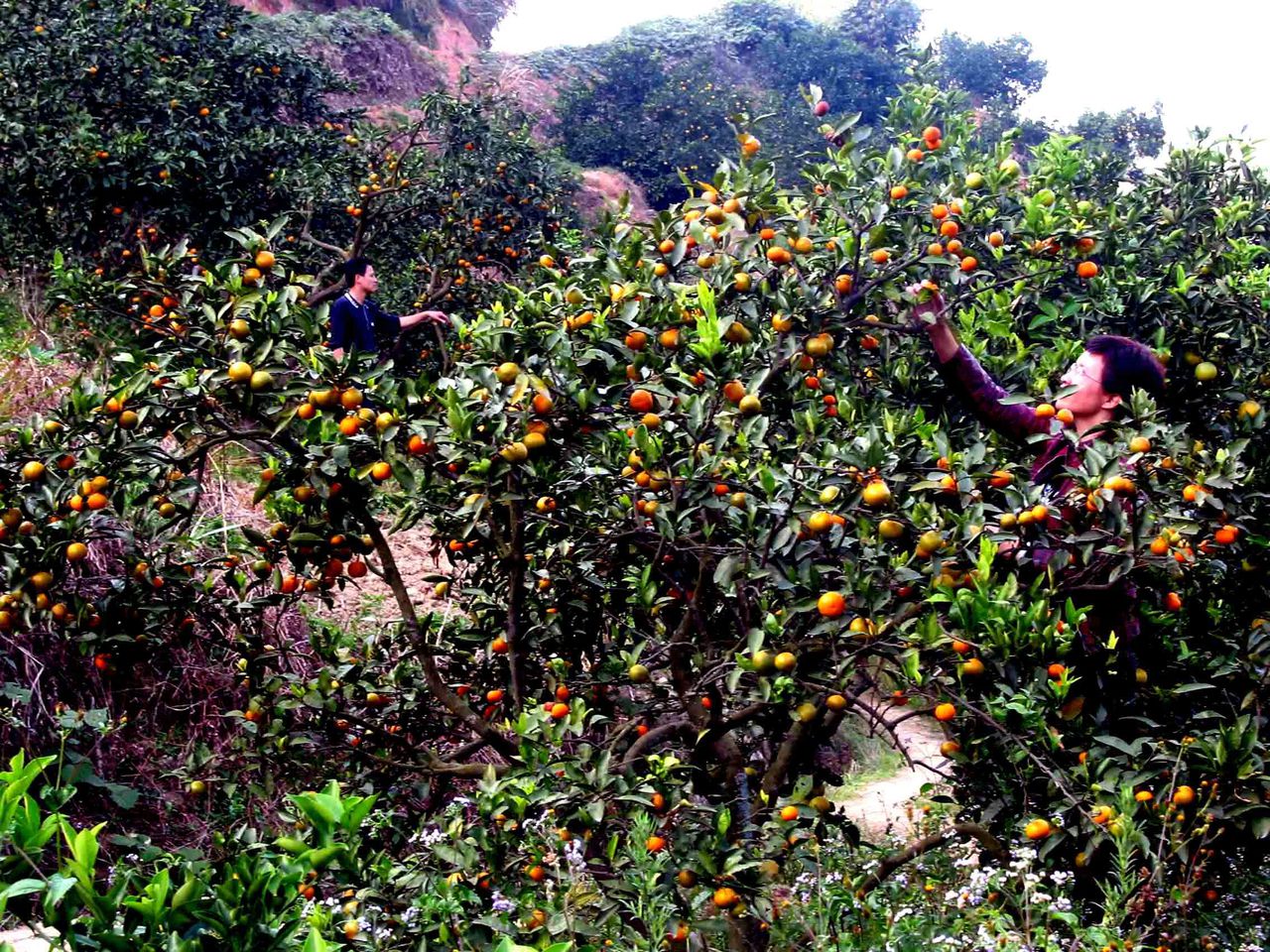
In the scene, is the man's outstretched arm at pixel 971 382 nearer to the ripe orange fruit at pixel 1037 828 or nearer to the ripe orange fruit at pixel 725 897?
the ripe orange fruit at pixel 1037 828

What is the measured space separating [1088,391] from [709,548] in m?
1.10

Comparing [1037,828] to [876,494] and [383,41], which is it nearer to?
[876,494]

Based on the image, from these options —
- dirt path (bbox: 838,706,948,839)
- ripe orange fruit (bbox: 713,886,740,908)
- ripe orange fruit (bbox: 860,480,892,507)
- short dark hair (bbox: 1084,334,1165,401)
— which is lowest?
dirt path (bbox: 838,706,948,839)

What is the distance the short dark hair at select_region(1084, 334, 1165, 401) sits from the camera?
8.85ft

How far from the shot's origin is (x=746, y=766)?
2875 millimetres

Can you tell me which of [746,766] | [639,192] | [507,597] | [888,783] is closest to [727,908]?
[746,766]

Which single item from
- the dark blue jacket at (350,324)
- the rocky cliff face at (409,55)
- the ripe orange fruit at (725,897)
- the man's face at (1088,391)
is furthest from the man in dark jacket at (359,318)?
the rocky cliff face at (409,55)

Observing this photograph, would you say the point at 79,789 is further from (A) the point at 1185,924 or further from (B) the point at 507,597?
(A) the point at 1185,924

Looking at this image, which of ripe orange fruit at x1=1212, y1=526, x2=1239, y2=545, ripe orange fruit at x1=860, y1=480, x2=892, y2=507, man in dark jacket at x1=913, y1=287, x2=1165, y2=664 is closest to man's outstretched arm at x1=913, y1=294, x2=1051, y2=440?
man in dark jacket at x1=913, y1=287, x2=1165, y2=664

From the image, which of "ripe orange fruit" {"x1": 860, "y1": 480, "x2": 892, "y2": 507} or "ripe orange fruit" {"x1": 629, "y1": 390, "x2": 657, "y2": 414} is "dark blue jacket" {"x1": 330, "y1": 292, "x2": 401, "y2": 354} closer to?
"ripe orange fruit" {"x1": 629, "y1": 390, "x2": 657, "y2": 414}

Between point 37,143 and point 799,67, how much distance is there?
653 inches

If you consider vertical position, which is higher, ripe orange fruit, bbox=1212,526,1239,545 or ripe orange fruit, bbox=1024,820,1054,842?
ripe orange fruit, bbox=1212,526,1239,545

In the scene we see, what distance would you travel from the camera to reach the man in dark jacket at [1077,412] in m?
2.41

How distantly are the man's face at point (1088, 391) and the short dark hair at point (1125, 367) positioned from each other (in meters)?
0.01
